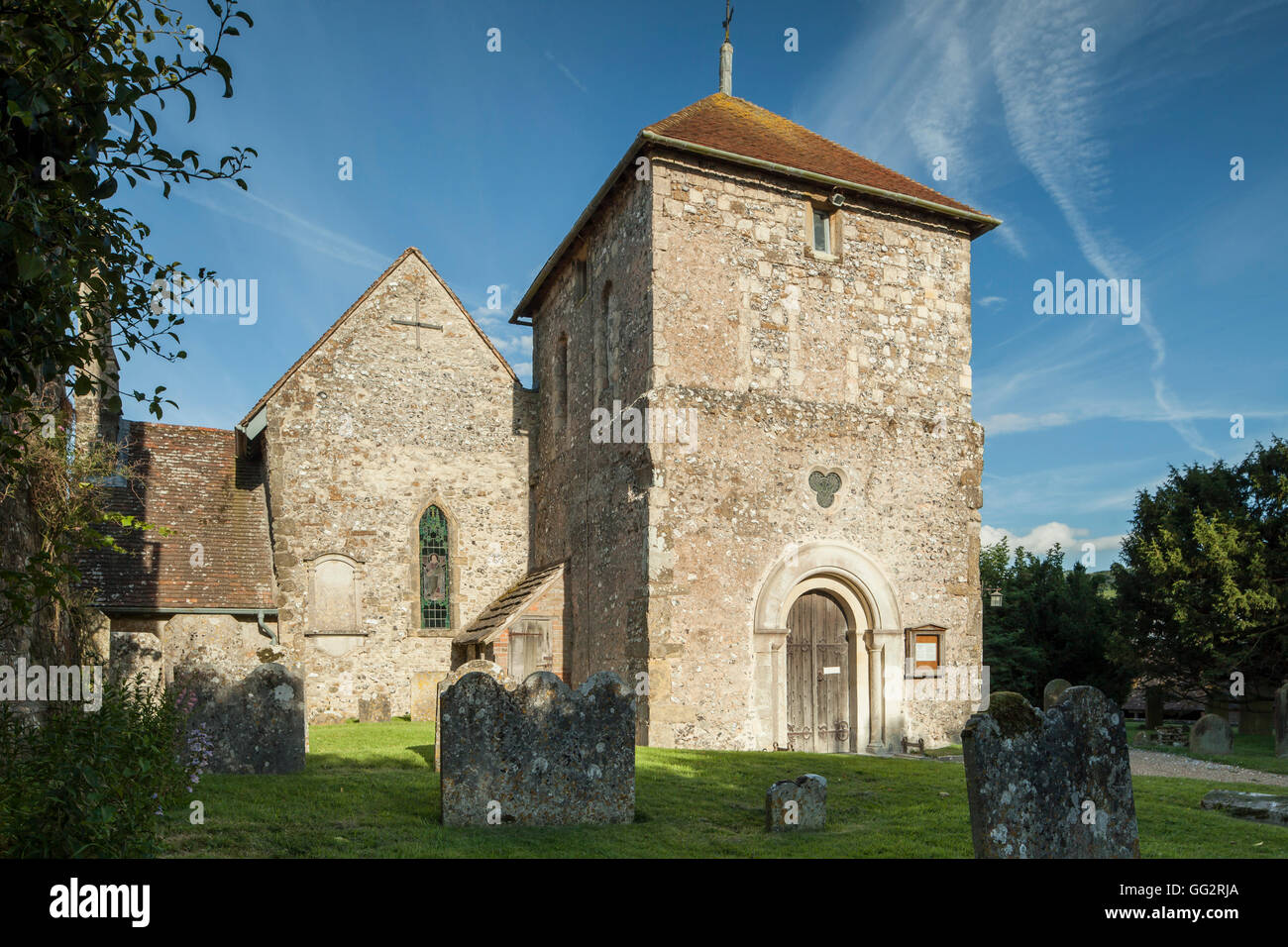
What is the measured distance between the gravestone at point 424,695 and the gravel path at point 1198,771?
12.3 metres

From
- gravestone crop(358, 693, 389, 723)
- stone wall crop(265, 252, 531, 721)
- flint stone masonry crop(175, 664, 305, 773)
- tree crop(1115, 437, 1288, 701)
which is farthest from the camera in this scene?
tree crop(1115, 437, 1288, 701)

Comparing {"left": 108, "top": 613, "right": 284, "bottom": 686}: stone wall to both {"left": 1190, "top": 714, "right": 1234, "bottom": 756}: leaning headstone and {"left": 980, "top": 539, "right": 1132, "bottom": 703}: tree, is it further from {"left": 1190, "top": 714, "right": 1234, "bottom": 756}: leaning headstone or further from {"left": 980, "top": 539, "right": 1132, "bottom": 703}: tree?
{"left": 980, "top": 539, "right": 1132, "bottom": 703}: tree

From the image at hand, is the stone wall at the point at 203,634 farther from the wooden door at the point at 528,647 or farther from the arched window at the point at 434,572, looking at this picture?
the wooden door at the point at 528,647

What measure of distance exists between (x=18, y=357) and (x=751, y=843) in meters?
6.20

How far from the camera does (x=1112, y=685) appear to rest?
97.2 ft

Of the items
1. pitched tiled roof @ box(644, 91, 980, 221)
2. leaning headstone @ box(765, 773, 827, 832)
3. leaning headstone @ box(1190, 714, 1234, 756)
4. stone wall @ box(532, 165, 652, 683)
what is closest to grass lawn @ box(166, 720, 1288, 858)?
leaning headstone @ box(765, 773, 827, 832)

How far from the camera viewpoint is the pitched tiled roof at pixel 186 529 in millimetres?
16484

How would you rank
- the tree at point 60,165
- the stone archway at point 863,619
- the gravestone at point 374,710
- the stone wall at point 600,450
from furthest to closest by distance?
1. the gravestone at point 374,710
2. the stone archway at point 863,619
3. the stone wall at point 600,450
4. the tree at point 60,165

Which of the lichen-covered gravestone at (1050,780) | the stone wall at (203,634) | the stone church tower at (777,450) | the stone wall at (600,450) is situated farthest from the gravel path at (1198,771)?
the stone wall at (203,634)

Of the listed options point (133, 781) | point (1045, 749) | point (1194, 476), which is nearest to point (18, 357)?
point (133, 781)

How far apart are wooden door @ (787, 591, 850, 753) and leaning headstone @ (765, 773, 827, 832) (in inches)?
264

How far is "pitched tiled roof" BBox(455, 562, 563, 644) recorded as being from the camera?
16516 millimetres

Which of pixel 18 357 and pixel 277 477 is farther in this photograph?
pixel 277 477
